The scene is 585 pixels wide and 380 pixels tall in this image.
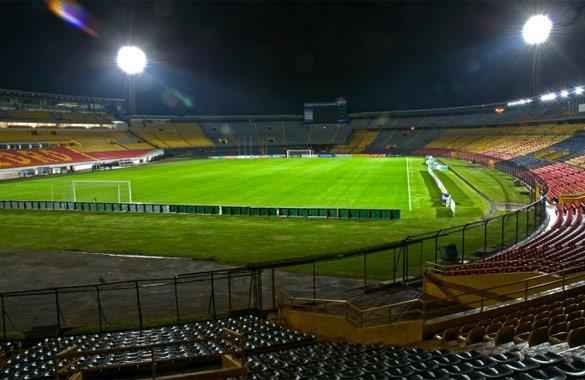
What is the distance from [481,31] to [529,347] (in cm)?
7475

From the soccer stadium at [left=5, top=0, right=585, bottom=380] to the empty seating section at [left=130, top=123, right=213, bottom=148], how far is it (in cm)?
2501

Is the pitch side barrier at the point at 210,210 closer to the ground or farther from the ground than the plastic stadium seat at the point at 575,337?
closer to the ground

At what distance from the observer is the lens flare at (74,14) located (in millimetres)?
58006

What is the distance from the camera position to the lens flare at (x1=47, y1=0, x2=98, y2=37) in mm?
58006

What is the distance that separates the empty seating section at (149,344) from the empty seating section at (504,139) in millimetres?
59239

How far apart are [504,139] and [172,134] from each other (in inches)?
2692

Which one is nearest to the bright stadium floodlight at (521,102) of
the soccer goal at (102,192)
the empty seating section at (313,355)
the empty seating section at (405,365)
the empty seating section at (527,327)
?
the soccer goal at (102,192)

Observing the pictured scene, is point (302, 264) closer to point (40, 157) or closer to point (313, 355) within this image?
point (313, 355)

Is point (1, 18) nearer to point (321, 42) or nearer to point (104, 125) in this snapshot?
point (104, 125)

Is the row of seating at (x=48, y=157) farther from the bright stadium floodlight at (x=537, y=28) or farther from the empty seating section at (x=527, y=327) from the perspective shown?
the empty seating section at (x=527, y=327)

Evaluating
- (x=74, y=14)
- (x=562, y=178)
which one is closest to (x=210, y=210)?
(x=562, y=178)

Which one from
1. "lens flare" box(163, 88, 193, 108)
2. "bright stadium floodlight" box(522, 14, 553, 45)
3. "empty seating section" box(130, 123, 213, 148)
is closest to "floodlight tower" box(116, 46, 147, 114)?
"empty seating section" box(130, 123, 213, 148)

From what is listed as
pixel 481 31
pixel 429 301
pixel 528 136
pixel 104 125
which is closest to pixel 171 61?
pixel 104 125

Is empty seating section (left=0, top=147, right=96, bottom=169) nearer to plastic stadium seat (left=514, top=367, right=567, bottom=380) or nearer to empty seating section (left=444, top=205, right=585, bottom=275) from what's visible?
empty seating section (left=444, top=205, right=585, bottom=275)
